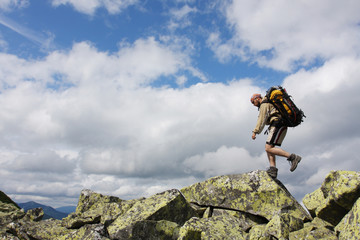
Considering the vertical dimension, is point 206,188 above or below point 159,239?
above

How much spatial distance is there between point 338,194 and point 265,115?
4.86 metres

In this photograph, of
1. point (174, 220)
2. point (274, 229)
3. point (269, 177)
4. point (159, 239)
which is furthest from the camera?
point (269, 177)

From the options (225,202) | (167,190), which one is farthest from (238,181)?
(167,190)

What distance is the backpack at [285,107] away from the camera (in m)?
11.9

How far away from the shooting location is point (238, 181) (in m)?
12.1

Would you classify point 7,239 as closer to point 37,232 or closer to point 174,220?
point 37,232

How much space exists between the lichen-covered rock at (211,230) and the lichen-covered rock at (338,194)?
2.99m

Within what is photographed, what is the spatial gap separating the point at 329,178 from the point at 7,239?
12920 millimetres

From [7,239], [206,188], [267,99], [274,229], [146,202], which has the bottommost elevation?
[7,239]

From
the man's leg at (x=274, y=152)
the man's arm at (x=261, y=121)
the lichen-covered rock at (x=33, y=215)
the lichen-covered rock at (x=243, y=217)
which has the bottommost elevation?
the lichen-covered rock at (x=33, y=215)

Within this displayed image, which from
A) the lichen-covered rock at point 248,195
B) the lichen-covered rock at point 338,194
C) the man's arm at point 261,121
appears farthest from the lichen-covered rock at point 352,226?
the man's arm at point 261,121

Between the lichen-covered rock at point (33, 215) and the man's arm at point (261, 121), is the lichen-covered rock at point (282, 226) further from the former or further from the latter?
the lichen-covered rock at point (33, 215)

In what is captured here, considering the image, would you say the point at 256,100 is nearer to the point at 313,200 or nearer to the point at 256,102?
the point at 256,102

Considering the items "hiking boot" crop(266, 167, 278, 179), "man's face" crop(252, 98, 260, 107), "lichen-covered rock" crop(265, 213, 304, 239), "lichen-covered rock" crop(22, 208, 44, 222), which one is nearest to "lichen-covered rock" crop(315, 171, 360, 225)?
"lichen-covered rock" crop(265, 213, 304, 239)
